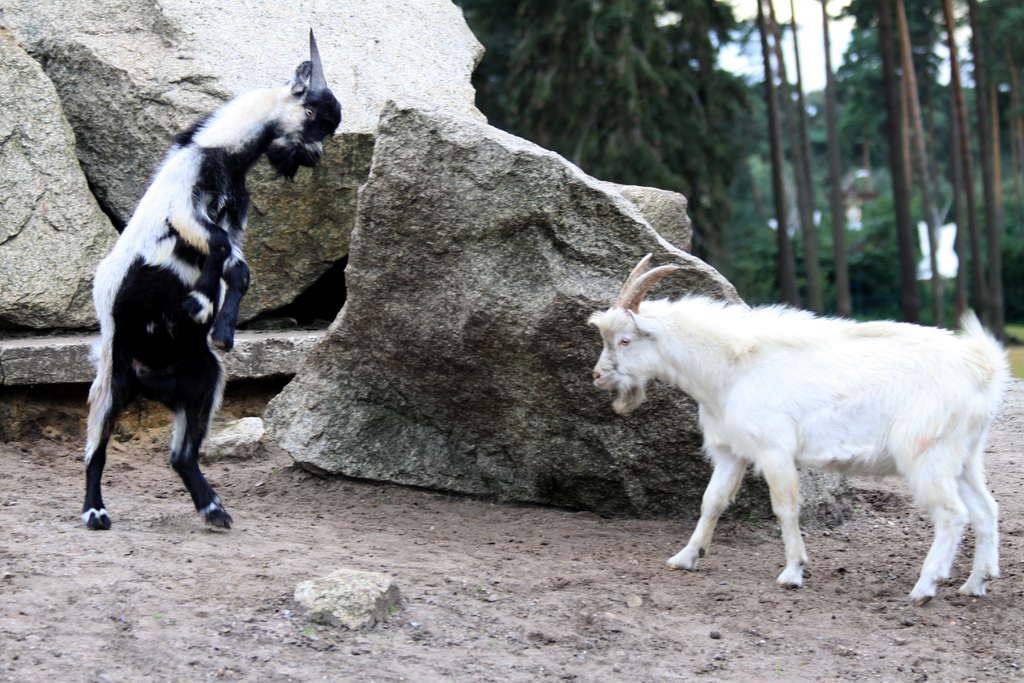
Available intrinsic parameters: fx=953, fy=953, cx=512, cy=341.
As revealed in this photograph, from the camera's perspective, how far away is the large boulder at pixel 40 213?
6.46 metres

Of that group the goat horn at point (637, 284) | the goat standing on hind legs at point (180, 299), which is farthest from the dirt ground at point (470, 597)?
the goat horn at point (637, 284)

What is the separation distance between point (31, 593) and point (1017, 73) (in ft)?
122

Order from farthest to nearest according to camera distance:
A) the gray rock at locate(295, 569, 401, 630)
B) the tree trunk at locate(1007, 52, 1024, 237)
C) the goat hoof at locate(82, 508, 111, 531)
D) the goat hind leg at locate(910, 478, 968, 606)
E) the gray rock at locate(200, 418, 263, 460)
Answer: the tree trunk at locate(1007, 52, 1024, 237) → the gray rock at locate(200, 418, 263, 460) → the goat hoof at locate(82, 508, 111, 531) → the goat hind leg at locate(910, 478, 968, 606) → the gray rock at locate(295, 569, 401, 630)

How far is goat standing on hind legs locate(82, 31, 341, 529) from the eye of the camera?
4.50m

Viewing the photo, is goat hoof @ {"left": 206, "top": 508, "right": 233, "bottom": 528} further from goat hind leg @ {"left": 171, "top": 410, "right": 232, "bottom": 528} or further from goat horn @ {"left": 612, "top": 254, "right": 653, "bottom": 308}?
goat horn @ {"left": 612, "top": 254, "right": 653, "bottom": 308}

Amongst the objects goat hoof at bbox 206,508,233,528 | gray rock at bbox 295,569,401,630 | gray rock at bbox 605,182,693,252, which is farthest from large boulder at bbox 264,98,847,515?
gray rock at bbox 295,569,401,630

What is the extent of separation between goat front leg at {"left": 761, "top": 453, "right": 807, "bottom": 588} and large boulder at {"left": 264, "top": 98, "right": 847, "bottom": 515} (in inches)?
34.1

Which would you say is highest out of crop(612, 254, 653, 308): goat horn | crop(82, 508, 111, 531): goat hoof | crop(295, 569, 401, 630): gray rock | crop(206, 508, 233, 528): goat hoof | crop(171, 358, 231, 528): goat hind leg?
crop(612, 254, 653, 308): goat horn

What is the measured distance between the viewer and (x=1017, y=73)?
33.5m

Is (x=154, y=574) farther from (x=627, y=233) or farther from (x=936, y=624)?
(x=936, y=624)

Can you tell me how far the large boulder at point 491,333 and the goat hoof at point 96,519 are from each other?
4.48 ft

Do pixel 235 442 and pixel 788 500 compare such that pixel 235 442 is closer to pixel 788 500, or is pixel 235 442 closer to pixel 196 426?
pixel 196 426

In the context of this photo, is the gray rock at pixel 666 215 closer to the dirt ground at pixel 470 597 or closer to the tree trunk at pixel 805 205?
the dirt ground at pixel 470 597

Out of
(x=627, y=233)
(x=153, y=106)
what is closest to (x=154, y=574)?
(x=627, y=233)
